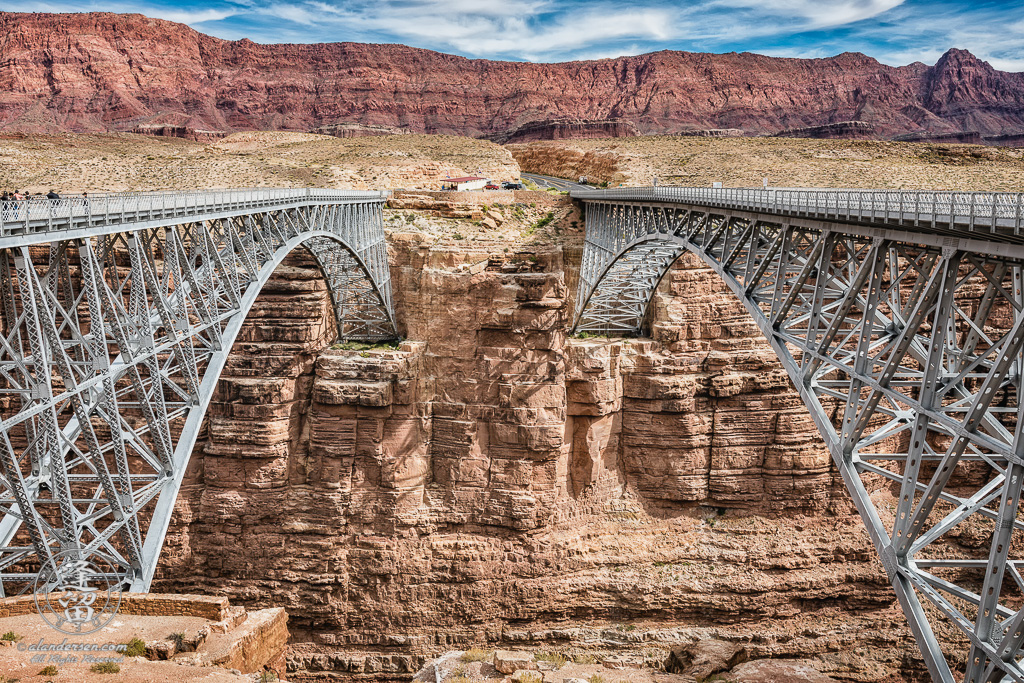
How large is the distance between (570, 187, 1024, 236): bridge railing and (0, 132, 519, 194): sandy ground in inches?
1339

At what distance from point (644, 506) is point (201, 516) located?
68.6ft

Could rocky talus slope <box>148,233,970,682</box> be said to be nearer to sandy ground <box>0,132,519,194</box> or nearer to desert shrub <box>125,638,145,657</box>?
sandy ground <box>0,132,519,194</box>

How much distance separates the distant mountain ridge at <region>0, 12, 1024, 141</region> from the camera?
103500 millimetres

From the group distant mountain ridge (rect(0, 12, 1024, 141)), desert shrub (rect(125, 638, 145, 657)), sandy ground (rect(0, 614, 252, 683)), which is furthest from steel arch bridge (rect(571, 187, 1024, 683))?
distant mountain ridge (rect(0, 12, 1024, 141))

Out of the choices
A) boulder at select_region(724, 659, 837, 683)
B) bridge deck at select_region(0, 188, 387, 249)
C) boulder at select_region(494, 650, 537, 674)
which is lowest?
boulder at select_region(724, 659, 837, 683)

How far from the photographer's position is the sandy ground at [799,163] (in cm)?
5312

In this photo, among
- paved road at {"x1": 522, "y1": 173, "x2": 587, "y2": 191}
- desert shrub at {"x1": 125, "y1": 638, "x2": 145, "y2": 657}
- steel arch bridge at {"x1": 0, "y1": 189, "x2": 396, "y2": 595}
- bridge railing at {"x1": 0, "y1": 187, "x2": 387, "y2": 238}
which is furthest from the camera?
paved road at {"x1": 522, "y1": 173, "x2": 587, "y2": 191}

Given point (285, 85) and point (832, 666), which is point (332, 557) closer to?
point (832, 666)

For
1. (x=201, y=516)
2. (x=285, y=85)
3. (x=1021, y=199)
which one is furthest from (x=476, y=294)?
(x=285, y=85)

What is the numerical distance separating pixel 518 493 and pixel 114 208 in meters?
24.0

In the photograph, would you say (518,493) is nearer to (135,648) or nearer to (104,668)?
(135,648)

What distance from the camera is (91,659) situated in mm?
14086

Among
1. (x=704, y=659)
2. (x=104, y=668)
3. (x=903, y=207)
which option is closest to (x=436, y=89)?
(x=704, y=659)

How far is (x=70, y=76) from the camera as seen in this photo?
102938 millimetres
